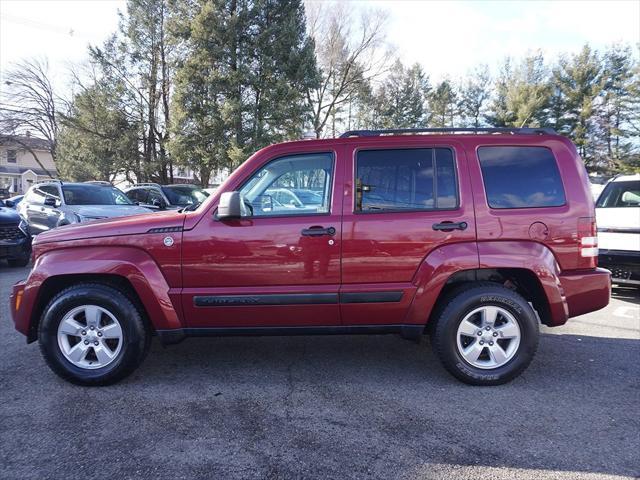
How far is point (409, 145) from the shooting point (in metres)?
3.63

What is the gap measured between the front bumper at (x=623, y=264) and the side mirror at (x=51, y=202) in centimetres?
1048

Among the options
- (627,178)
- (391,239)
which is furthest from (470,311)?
(627,178)

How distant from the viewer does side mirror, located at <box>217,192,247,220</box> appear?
333 cm

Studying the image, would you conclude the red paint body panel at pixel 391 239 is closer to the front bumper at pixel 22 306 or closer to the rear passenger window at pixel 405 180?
the rear passenger window at pixel 405 180

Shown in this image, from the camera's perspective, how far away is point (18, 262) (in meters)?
9.28

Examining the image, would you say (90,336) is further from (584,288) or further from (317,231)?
(584,288)

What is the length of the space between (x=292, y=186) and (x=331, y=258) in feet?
2.37

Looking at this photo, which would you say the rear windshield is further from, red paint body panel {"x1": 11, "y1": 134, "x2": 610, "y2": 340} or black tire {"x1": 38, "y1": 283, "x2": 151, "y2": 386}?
black tire {"x1": 38, "y1": 283, "x2": 151, "y2": 386}

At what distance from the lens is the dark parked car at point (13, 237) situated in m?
8.48

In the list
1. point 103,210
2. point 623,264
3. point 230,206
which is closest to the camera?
point 230,206

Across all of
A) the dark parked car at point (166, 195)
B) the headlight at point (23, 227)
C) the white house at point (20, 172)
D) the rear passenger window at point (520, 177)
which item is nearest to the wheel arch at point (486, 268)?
the rear passenger window at point (520, 177)

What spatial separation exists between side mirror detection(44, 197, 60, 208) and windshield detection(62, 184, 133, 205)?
24 cm

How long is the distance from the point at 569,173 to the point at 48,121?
44687mm

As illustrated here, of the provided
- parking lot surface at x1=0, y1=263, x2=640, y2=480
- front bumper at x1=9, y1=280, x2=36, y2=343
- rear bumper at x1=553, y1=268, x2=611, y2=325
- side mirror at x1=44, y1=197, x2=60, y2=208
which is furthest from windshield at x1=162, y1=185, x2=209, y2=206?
rear bumper at x1=553, y1=268, x2=611, y2=325
